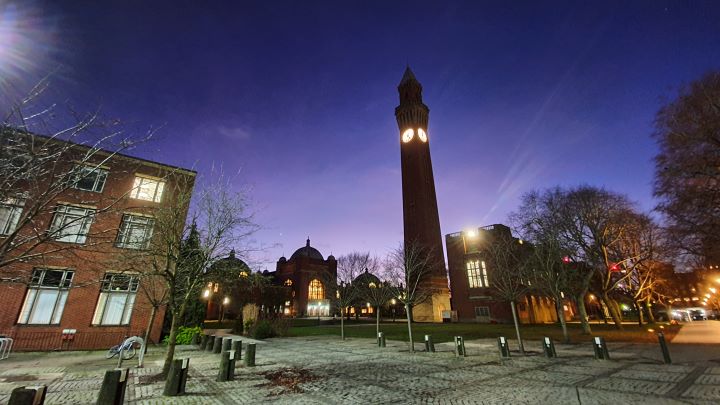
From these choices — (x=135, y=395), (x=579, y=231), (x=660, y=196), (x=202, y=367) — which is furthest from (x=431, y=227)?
(x=135, y=395)

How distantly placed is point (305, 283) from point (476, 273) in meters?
45.6

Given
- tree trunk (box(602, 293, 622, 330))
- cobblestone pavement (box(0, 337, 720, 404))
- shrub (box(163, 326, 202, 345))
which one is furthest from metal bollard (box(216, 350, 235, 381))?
tree trunk (box(602, 293, 622, 330))

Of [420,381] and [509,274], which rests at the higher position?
[509,274]

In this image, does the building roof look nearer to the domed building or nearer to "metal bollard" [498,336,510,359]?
the domed building

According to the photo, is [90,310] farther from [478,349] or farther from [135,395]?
[478,349]

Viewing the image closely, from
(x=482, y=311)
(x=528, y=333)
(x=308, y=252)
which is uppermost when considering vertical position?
(x=308, y=252)

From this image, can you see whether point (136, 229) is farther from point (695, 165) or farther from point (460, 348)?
point (695, 165)

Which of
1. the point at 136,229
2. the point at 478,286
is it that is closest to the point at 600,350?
the point at 136,229

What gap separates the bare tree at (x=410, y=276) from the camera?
20.1 meters

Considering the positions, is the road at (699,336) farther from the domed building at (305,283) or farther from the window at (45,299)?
the domed building at (305,283)

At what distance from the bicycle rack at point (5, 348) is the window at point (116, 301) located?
3.25 m

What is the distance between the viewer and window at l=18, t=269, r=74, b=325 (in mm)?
16453

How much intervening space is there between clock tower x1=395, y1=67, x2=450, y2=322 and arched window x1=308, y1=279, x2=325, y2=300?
3521cm

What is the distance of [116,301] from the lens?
1834 centimetres
